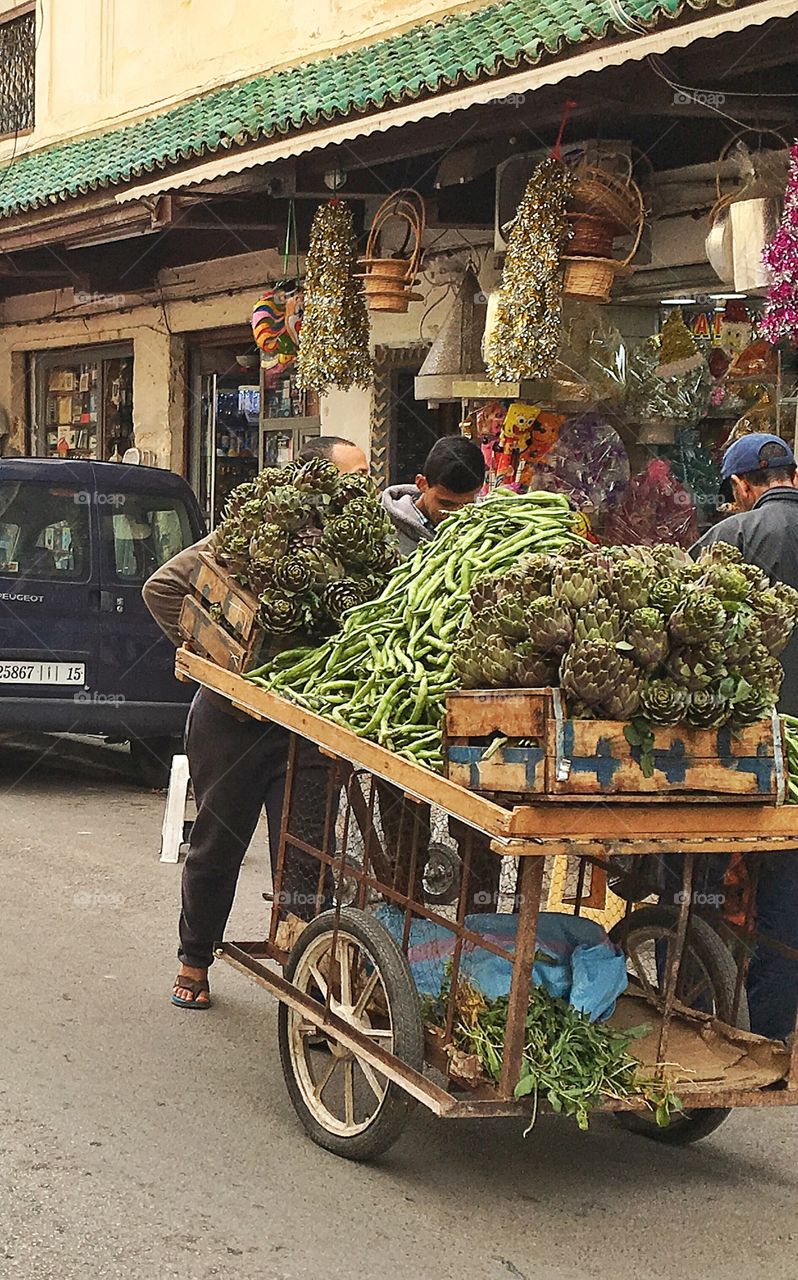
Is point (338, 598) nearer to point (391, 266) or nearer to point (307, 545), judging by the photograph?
point (307, 545)

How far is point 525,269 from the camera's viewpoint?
8727mm

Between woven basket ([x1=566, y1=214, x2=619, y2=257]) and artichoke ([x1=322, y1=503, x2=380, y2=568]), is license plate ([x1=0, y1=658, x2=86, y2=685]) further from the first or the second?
artichoke ([x1=322, y1=503, x2=380, y2=568])

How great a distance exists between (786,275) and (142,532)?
4.89 meters

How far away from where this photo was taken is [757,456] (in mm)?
5949

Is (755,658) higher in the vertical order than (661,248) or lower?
lower

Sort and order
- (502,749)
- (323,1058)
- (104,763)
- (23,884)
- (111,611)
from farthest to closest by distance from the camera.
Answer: (104,763) < (111,611) < (23,884) < (323,1058) < (502,749)

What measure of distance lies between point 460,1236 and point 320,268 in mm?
7395

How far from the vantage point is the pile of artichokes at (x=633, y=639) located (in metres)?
3.93

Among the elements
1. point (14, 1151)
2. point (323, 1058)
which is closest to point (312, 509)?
point (323, 1058)

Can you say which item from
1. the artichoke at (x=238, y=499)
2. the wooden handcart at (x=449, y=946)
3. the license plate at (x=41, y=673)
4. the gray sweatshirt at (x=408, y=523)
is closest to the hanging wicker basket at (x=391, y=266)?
the license plate at (x=41, y=673)

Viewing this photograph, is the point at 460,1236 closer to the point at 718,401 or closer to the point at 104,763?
the point at 718,401

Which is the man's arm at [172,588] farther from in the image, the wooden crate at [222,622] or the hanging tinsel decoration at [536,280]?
the hanging tinsel decoration at [536,280]

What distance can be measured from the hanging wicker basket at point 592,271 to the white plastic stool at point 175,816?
3.09 m

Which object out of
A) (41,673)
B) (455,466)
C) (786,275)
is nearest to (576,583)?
(455,466)
